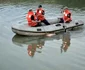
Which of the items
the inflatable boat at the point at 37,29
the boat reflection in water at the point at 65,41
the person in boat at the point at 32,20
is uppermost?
the person in boat at the point at 32,20

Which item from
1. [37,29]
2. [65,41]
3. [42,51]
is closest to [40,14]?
[37,29]

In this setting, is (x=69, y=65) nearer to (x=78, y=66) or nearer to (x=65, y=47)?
(x=78, y=66)

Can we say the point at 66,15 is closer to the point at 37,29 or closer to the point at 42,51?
the point at 37,29

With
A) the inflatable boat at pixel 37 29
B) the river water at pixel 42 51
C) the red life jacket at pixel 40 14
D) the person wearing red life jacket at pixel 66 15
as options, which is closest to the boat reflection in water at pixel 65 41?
the river water at pixel 42 51

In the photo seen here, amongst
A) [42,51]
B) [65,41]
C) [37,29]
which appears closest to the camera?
[42,51]

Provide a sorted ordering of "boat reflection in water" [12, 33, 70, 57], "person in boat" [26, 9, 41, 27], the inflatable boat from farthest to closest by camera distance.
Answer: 1. "person in boat" [26, 9, 41, 27]
2. the inflatable boat
3. "boat reflection in water" [12, 33, 70, 57]

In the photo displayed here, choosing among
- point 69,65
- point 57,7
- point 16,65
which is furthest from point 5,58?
point 57,7

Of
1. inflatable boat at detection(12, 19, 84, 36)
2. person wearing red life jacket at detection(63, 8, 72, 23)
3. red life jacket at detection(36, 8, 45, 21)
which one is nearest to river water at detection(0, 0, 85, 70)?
inflatable boat at detection(12, 19, 84, 36)

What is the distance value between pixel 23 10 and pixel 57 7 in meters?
3.31

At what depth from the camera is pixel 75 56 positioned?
12.1 meters

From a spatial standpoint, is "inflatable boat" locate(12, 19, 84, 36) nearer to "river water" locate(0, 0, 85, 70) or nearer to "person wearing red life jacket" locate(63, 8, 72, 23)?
"river water" locate(0, 0, 85, 70)

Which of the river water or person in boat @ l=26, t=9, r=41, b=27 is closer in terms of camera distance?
the river water

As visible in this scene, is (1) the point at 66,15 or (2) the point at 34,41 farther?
(1) the point at 66,15

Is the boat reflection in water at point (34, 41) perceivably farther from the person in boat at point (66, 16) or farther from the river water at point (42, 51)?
the person in boat at point (66, 16)
